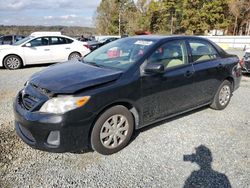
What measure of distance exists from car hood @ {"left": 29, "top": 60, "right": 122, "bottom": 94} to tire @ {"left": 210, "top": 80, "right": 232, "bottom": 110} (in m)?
2.53

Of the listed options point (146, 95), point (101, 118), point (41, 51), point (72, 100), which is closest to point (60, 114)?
point (72, 100)

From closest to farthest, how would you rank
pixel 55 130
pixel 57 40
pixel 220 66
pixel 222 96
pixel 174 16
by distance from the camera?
1. pixel 55 130
2. pixel 220 66
3. pixel 222 96
4. pixel 57 40
5. pixel 174 16

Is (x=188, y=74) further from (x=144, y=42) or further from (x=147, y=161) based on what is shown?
(x=147, y=161)

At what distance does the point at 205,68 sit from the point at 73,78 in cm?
248

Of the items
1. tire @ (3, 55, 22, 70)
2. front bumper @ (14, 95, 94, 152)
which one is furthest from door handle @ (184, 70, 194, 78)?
tire @ (3, 55, 22, 70)

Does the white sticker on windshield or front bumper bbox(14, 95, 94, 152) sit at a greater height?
the white sticker on windshield

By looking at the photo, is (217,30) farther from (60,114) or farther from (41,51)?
(60,114)

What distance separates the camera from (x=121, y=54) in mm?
3855

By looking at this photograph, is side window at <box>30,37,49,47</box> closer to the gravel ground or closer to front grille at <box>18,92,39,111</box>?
the gravel ground

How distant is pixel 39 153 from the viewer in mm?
3215

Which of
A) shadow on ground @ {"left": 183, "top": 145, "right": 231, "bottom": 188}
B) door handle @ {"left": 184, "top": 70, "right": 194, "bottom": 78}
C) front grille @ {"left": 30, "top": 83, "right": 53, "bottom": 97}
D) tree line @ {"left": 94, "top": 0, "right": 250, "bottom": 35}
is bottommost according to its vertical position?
shadow on ground @ {"left": 183, "top": 145, "right": 231, "bottom": 188}

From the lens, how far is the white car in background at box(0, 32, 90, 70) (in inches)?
370

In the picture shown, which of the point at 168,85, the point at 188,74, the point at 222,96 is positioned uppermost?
the point at 188,74

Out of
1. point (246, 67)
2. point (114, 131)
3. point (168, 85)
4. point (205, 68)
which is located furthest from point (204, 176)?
point (246, 67)
